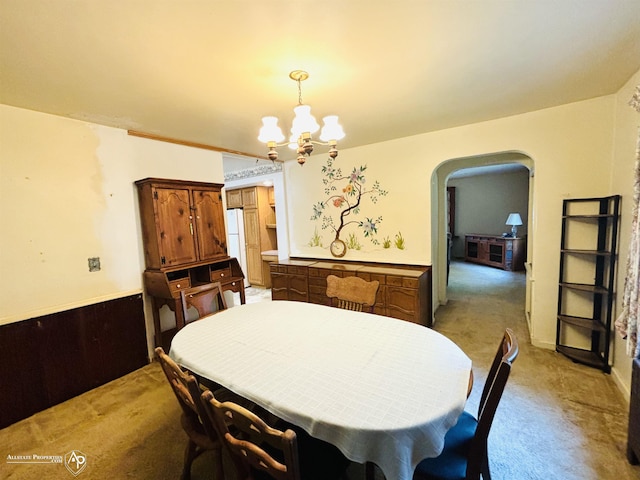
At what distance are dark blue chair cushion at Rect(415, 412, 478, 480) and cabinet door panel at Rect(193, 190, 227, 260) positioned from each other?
284 centimetres

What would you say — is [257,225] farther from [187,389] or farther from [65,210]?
[187,389]

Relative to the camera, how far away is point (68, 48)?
1489 mm

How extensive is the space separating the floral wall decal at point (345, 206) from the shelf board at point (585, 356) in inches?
77.4

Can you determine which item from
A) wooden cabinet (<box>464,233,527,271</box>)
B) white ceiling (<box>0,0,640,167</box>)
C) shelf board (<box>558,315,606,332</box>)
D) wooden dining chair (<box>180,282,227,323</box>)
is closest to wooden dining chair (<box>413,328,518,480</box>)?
white ceiling (<box>0,0,640,167</box>)

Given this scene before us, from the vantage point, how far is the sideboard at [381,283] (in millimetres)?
3021

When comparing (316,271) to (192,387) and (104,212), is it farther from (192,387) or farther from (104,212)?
(192,387)

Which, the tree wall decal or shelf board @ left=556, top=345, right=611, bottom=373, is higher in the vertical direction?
the tree wall decal

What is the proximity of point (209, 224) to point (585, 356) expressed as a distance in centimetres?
406

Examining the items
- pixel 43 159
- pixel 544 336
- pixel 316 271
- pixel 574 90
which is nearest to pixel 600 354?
pixel 544 336

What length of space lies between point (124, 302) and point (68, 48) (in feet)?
7.11

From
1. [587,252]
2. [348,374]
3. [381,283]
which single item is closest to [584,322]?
[587,252]

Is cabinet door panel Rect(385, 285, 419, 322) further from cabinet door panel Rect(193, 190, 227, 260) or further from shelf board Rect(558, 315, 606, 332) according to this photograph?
cabinet door panel Rect(193, 190, 227, 260)

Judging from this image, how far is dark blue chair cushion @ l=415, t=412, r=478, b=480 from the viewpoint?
107cm

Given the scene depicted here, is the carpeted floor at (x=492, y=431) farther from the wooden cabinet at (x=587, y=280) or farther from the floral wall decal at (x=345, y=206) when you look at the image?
the floral wall decal at (x=345, y=206)
